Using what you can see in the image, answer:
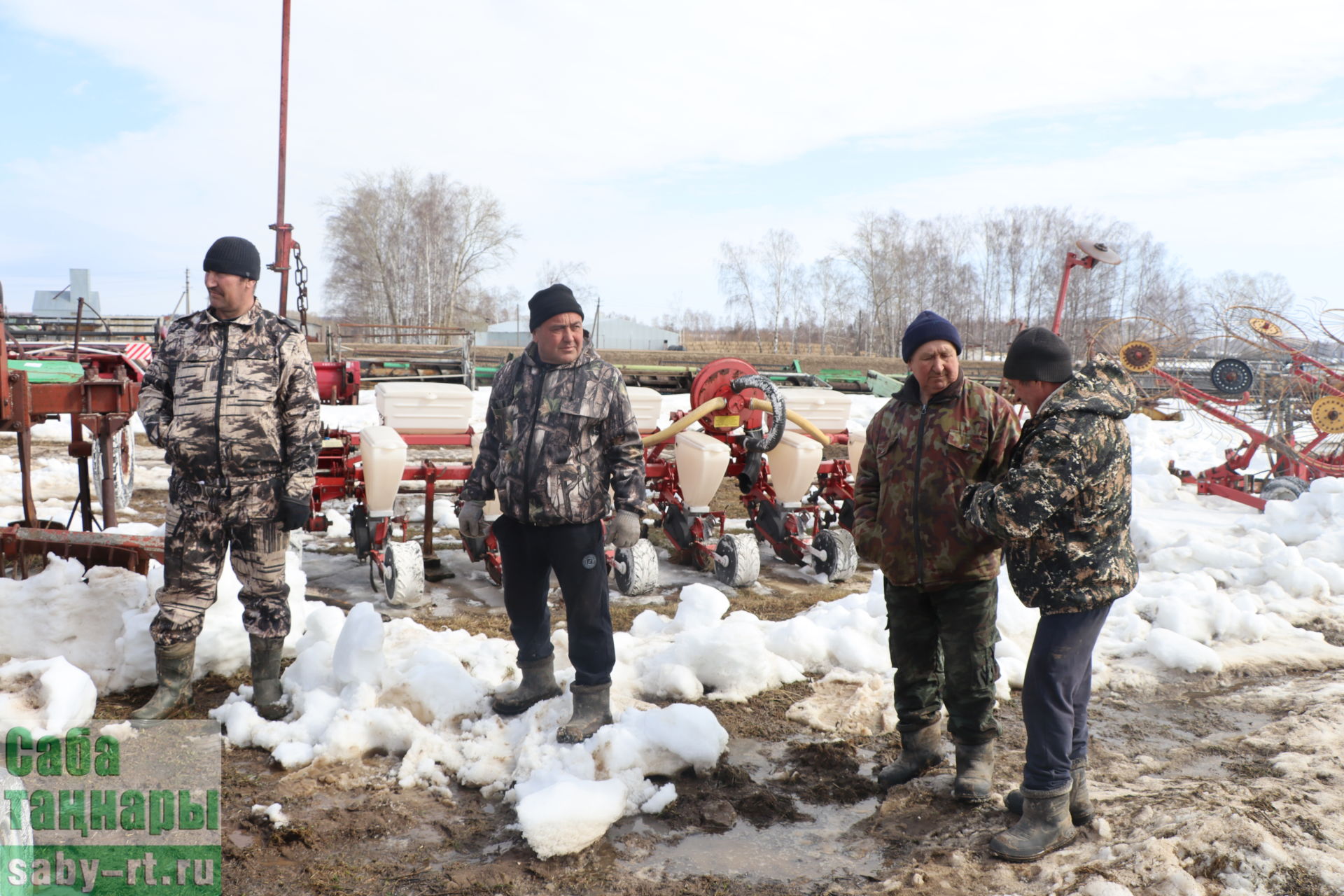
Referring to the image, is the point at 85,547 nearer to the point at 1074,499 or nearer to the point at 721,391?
the point at 721,391

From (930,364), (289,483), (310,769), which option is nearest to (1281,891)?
(930,364)

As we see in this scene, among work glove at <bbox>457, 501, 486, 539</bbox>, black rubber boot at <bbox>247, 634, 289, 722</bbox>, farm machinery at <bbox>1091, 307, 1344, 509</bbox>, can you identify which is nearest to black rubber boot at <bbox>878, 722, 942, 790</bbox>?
work glove at <bbox>457, 501, 486, 539</bbox>

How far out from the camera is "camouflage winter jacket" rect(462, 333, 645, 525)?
3.50 meters

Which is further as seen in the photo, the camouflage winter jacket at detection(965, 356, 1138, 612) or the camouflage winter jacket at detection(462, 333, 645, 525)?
the camouflage winter jacket at detection(462, 333, 645, 525)

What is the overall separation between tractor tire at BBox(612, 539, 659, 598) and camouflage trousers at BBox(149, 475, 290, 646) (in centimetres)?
273

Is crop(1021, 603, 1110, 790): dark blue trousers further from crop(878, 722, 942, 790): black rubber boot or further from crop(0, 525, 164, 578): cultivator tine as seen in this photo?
crop(0, 525, 164, 578): cultivator tine

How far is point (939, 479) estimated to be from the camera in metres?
3.10

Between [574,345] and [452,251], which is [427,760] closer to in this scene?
[574,345]

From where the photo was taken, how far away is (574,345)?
3.58m

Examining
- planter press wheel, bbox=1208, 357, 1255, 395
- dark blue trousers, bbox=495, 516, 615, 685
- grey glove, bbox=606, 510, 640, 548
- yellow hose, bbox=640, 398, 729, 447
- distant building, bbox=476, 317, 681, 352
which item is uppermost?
distant building, bbox=476, 317, 681, 352

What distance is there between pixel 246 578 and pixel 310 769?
862mm

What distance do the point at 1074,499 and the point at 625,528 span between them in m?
1.70

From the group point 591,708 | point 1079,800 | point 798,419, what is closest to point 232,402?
point 591,708

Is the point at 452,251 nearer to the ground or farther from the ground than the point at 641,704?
farther from the ground
